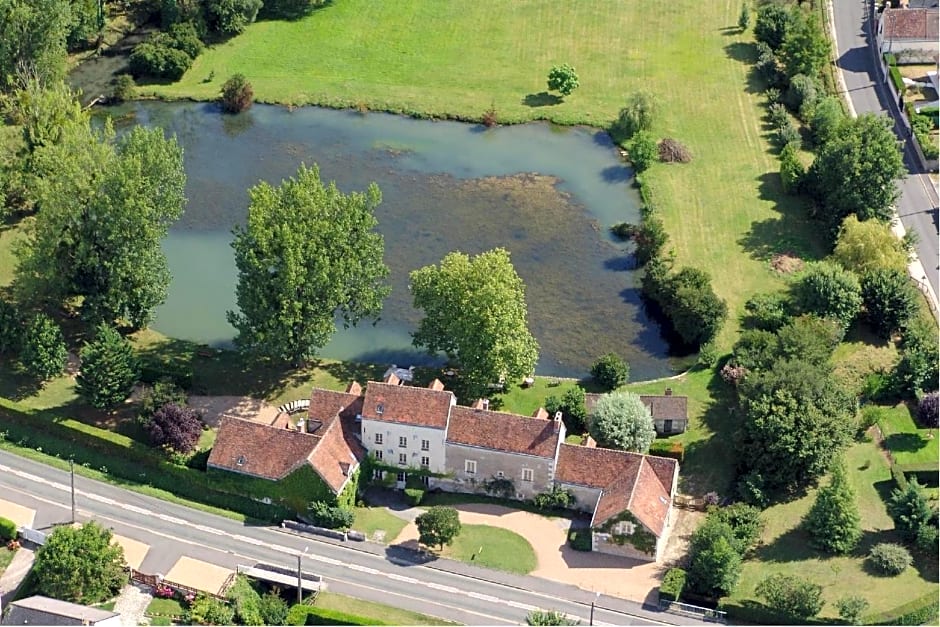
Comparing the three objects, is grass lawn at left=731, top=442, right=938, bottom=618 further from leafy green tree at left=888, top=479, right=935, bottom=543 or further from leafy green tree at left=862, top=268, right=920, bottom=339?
leafy green tree at left=862, top=268, right=920, bottom=339

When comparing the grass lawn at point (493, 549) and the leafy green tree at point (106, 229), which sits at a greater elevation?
the leafy green tree at point (106, 229)

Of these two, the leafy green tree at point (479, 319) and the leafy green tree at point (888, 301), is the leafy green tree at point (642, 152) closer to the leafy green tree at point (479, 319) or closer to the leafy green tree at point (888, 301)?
the leafy green tree at point (888, 301)

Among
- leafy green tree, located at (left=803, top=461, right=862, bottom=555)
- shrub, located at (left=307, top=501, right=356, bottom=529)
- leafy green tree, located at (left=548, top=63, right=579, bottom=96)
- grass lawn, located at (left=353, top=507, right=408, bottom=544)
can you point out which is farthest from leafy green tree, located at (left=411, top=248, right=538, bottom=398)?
leafy green tree, located at (left=548, top=63, right=579, bottom=96)

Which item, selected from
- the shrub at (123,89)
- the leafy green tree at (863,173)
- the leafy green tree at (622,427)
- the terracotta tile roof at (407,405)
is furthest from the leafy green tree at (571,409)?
the shrub at (123,89)

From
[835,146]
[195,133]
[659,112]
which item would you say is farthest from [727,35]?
[195,133]

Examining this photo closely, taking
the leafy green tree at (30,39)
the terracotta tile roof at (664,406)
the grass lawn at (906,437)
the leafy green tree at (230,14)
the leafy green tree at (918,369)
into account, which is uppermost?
the leafy green tree at (30,39)

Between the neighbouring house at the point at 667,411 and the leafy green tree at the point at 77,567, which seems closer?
the leafy green tree at the point at 77,567

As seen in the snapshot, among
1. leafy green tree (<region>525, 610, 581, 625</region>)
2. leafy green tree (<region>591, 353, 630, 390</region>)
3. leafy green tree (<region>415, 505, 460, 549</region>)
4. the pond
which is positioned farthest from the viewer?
the pond
